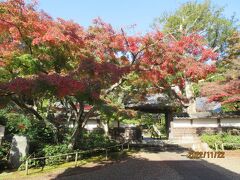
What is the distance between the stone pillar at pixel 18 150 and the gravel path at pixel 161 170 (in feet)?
7.84

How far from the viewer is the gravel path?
11266mm

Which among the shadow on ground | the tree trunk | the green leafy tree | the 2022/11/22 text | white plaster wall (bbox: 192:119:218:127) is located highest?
the green leafy tree

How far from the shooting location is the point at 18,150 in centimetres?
1327

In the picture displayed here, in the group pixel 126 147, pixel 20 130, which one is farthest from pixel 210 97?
pixel 20 130

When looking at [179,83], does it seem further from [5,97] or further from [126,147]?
[5,97]

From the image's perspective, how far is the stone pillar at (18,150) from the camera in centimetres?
1314

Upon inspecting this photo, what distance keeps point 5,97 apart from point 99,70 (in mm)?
4119

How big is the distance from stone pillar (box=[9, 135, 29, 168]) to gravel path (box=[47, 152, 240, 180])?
2.39 meters

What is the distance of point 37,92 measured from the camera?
365 inches

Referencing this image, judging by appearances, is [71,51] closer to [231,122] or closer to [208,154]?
[208,154]

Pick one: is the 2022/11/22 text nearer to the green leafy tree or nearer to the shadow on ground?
the shadow on ground

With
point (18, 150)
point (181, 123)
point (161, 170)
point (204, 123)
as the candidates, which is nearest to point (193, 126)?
point (204, 123)

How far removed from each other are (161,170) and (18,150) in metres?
6.61

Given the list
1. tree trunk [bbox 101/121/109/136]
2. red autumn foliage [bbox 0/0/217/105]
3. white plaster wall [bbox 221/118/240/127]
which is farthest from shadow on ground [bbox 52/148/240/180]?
white plaster wall [bbox 221/118/240/127]
